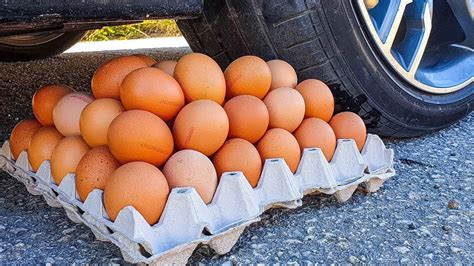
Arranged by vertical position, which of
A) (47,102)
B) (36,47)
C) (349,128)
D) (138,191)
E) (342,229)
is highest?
(36,47)

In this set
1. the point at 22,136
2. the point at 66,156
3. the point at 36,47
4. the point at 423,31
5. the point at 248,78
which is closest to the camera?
the point at 66,156

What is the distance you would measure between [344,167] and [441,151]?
2.01 ft

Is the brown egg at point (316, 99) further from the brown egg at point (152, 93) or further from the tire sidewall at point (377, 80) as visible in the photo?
the brown egg at point (152, 93)

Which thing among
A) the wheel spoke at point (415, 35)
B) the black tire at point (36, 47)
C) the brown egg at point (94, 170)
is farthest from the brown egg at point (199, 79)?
the black tire at point (36, 47)

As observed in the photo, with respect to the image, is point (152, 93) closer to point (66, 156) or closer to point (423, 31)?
point (66, 156)

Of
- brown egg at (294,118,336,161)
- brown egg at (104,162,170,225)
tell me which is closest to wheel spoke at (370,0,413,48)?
brown egg at (294,118,336,161)

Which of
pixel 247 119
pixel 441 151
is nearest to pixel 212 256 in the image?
pixel 247 119

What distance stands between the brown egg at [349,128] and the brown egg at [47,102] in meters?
0.75

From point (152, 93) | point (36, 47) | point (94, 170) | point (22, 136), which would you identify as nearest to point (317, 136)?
point (152, 93)

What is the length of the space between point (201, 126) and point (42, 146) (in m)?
0.46

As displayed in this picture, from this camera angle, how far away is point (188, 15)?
1387mm

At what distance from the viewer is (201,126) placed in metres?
1.19

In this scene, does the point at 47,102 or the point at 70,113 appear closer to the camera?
the point at 70,113

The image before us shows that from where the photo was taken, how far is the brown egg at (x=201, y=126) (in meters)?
1.19
